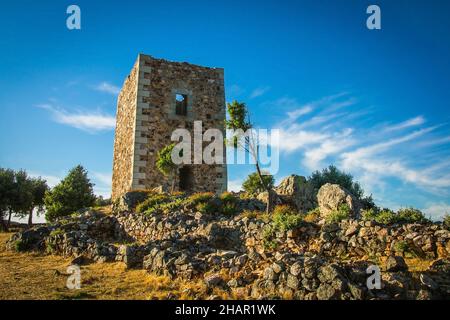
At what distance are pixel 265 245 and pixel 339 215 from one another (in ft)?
9.56

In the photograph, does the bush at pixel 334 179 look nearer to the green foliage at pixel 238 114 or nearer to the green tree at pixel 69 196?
the green foliage at pixel 238 114

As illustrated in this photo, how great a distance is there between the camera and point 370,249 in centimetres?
1002

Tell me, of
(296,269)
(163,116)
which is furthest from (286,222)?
(163,116)

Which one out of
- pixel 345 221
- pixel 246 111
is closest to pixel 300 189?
pixel 246 111

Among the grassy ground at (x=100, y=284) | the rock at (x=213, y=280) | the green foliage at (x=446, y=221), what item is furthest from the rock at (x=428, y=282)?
the rock at (x=213, y=280)

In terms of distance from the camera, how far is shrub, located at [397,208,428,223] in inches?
437

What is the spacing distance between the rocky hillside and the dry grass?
0.41 metres

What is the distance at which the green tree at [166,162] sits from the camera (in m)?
20.6

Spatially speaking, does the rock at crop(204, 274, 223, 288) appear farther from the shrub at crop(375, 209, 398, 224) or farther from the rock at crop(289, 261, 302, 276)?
the shrub at crop(375, 209, 398, 224)

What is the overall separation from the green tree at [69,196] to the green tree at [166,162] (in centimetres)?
802

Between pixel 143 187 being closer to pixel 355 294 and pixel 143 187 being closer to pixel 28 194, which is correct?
pixel 28 194

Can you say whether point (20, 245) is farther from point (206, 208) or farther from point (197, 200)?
point (206, 208)

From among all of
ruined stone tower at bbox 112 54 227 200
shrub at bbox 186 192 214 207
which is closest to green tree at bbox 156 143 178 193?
ruined stone tower at bbox 112 54 227 200
